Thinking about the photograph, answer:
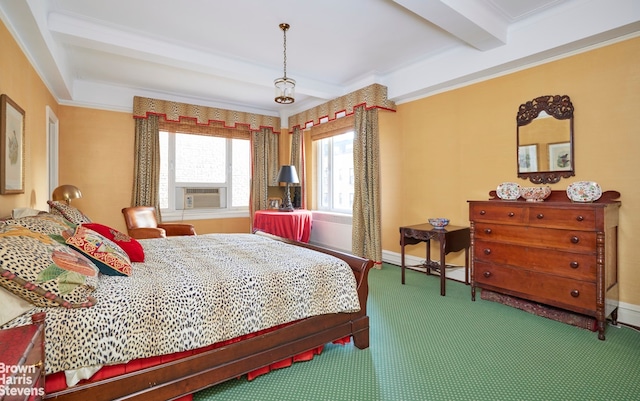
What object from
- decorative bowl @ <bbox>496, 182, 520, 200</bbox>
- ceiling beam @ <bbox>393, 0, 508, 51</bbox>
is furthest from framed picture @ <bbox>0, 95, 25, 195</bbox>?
decorative bowl @ <bbox>496, 182, 520, 200</bbox>

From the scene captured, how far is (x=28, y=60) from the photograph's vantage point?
9.48 ft

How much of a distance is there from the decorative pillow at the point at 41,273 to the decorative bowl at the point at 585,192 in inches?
132

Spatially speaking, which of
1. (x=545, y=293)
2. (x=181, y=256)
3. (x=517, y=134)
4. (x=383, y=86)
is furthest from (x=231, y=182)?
(x=545, y=293)

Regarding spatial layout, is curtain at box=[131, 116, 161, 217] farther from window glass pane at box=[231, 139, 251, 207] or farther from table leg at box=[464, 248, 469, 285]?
table leg at box=[464, 248, 469, 285]

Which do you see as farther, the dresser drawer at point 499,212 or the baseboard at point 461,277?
the dresser drawer at point 499,212

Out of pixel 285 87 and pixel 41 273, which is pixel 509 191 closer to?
pixel 285 87

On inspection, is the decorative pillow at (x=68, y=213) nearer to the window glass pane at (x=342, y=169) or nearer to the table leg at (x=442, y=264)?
the table leg at (x=442, y=264)

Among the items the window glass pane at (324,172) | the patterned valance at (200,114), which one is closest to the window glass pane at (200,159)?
the patterned valance at (200,114)

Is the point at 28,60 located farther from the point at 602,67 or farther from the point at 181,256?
the point at 602,67

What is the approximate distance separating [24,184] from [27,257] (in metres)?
2.08

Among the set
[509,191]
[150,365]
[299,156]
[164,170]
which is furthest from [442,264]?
[164,170]

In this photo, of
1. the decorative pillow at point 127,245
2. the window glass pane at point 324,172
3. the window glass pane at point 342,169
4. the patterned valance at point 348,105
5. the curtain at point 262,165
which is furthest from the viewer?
the curtain at point 262,165

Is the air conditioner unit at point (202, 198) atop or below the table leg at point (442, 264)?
atop

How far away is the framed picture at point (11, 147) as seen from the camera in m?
2.28
